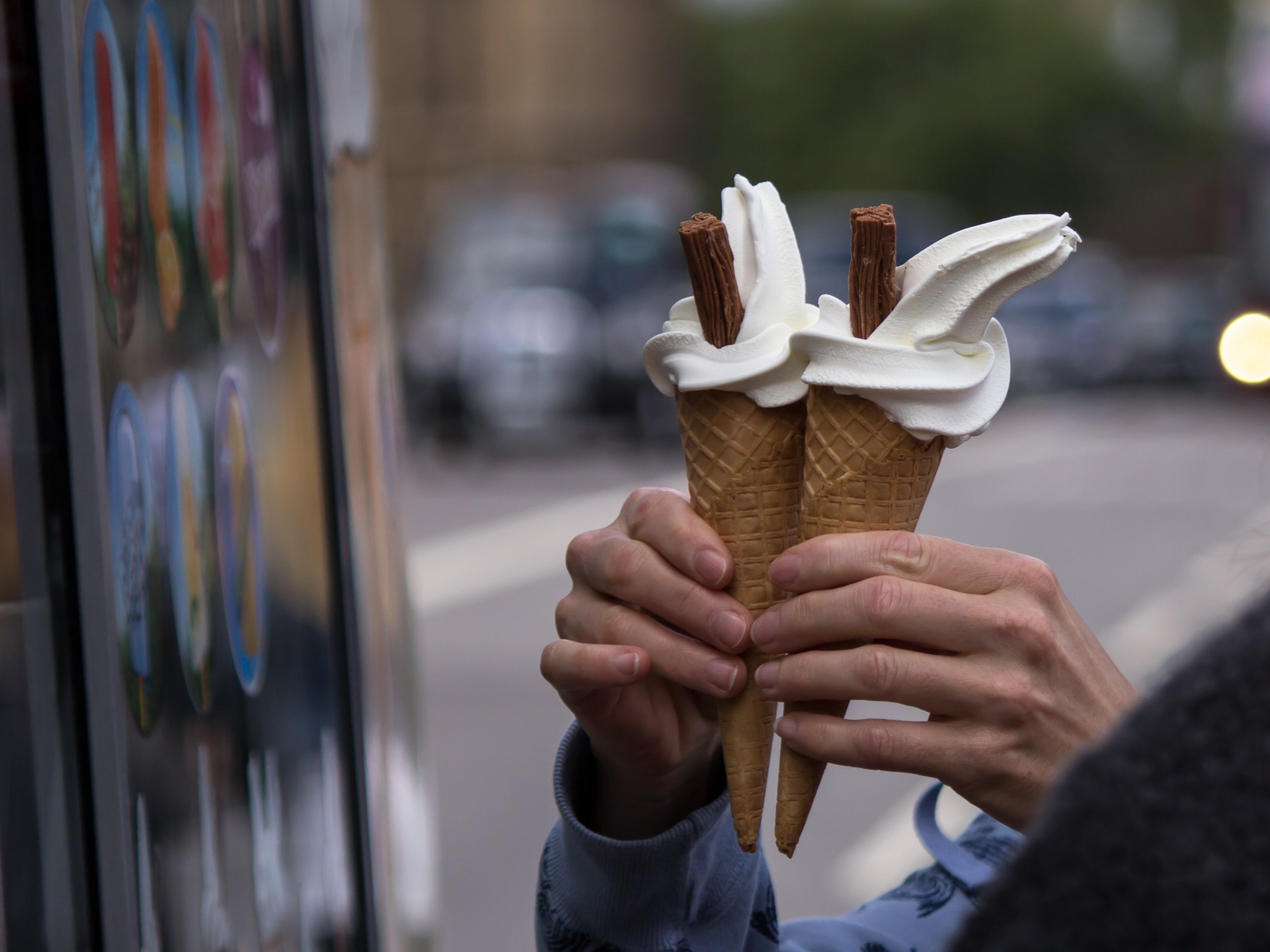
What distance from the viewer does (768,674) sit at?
1089mm

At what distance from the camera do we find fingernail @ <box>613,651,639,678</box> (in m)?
1.15

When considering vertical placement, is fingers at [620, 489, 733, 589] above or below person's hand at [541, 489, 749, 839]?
above

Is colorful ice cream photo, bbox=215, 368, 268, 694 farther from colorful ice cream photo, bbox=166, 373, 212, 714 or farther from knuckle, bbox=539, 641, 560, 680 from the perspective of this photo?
knuckle, bbox=539, 641, 560, 680

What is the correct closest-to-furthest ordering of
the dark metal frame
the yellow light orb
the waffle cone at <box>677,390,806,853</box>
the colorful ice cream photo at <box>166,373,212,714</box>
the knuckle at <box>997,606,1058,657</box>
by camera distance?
the knuckle at <box>997,606,1058,657</box> < the dark metal frame < the waffle cone at <box>677,390,806,853</box> < the colorful ice cream photo at <box>166,373,212,714</box> < the yellow light orb

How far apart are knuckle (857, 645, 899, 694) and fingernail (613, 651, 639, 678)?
0.21 m

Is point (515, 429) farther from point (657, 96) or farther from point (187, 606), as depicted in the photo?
point (657, 96)

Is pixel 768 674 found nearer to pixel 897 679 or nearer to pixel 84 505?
pixel 897 679

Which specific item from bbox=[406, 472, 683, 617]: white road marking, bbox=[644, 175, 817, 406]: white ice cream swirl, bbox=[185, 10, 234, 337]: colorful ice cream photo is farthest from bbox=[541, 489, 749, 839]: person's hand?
bbox=[406, 472, 683, 617]: white road marking

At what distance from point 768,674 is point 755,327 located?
30 cm

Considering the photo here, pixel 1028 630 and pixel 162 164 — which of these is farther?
pixel 162 164

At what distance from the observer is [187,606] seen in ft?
4.72

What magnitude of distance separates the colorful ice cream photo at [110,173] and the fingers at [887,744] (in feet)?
2.34

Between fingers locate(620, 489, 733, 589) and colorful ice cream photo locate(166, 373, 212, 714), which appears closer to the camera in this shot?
fingers locate(620, 489, 733, 589)

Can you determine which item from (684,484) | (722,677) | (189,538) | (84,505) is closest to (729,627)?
(722,677)
